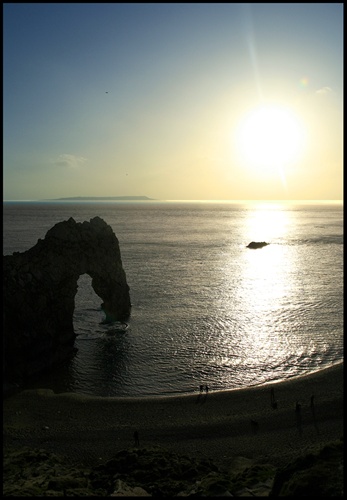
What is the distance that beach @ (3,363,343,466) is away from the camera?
2456cm

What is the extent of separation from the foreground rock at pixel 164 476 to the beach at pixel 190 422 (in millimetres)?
2146

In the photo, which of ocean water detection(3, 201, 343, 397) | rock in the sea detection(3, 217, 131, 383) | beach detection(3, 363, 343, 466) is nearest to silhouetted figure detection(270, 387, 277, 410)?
beach detection(3, 363, 343, 466)

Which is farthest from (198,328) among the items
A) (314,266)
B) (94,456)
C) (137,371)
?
(314,266)

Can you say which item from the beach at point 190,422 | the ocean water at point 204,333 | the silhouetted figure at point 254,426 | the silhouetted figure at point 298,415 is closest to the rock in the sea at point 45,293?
the ocean water at point 204,333

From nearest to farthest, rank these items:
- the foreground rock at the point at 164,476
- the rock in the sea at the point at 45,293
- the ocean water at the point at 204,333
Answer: the foreground rock at the point at 164,476
the rock in the sea at the point at 45,293
the ocean water at the point at 204,333

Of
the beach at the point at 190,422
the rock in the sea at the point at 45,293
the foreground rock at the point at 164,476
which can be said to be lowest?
the beach at the point at 190,422

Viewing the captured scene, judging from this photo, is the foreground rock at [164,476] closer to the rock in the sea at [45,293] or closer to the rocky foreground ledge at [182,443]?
the rocky foreground ledge at [182,443]

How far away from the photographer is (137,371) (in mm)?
36656

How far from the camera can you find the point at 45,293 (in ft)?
123

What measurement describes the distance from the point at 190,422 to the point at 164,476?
27.7 feet

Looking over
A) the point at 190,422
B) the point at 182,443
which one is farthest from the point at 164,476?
the point at 190,422

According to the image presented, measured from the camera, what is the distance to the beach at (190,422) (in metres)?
24.6

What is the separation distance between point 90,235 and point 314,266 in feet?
212

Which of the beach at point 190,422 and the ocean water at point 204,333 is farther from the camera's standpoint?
the ocean water at point 204,333
